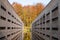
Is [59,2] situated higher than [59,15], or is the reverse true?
[59,2]

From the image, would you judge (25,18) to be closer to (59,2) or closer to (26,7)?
(26,7)

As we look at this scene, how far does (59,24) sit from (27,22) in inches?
1115

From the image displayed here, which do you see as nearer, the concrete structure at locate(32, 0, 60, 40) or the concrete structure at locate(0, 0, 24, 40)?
the concrete structure at locate(32, 0, 60, 40)

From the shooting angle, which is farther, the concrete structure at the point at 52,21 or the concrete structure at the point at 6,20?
the concrete structure at the point at 6,20

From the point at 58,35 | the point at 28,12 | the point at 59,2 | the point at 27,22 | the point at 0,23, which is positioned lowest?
the point at 58,35

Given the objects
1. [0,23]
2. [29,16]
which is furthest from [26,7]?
[0,23]

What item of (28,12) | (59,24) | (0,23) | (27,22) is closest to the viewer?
(59,24)

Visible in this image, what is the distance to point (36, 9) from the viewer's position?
119 ft

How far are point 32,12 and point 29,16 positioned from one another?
2563 mm

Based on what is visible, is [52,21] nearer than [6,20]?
Yes

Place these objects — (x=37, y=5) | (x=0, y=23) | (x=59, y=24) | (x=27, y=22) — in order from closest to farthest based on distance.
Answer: (x=59, y=24) < (x=0, y=23) < (x=27, y=22) < (x=37, y=5)

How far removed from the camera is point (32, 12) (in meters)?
35.0

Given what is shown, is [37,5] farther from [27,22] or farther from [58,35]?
[58,35]

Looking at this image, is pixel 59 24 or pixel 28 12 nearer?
pixel 59 24
